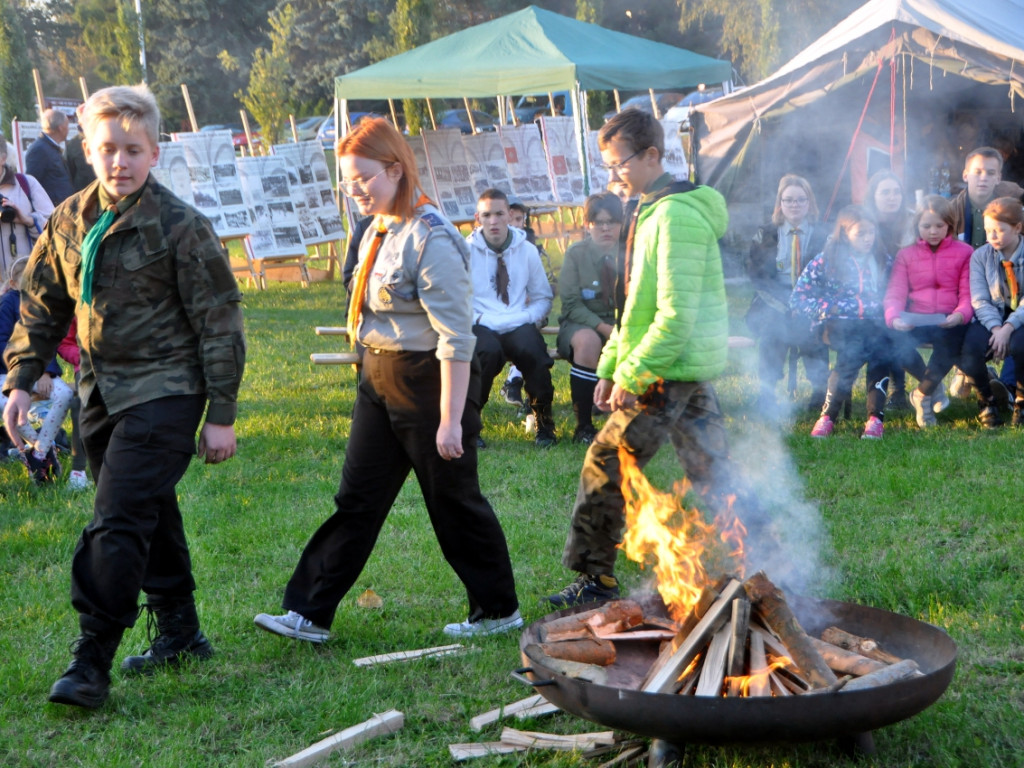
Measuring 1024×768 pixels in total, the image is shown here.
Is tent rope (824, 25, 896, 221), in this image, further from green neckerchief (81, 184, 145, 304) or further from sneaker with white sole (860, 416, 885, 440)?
green neckerchief (81, 184, 145, 304)

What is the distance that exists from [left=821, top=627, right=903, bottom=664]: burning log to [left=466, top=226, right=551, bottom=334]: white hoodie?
4483 millimetres

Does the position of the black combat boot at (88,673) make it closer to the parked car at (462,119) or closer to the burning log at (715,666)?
the burning log at (715,666)

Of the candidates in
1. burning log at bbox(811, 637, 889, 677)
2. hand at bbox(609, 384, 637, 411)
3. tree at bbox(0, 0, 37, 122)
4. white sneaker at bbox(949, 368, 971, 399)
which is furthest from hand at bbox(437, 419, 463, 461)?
tree at bbox(0, 0, 37, 122)

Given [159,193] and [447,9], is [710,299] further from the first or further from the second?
[447,9]

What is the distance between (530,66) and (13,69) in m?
16.5

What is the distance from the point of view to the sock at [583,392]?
7504mm

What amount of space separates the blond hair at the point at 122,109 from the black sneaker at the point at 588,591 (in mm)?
Result: 2421

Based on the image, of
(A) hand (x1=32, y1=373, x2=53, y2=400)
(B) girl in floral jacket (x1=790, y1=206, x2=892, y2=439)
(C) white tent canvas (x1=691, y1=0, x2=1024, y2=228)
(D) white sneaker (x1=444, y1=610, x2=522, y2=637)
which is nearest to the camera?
(D) white sneaker (x1=444, y1=610, x2=522, y2=637)

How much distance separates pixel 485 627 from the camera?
4.22 meters

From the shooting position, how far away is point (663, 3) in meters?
39.2

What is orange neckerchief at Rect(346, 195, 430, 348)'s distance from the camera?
391 cm

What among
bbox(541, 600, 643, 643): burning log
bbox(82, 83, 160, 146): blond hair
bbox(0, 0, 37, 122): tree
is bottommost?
bbox(541, 600, 643, 643): burning log

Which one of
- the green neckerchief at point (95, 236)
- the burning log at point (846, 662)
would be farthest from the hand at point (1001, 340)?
the green neckerchief at point (95, 236)

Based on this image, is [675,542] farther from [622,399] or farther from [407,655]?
[407,655]
